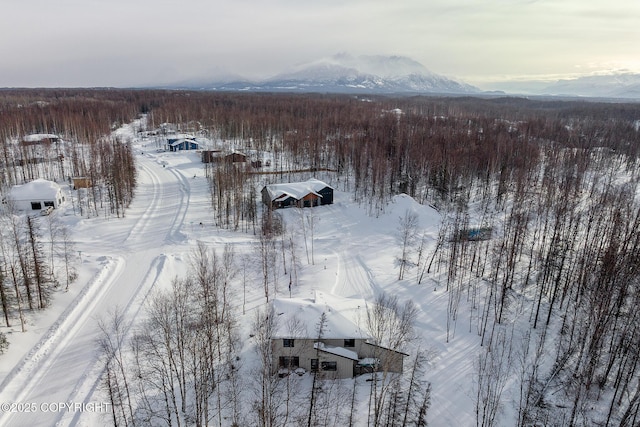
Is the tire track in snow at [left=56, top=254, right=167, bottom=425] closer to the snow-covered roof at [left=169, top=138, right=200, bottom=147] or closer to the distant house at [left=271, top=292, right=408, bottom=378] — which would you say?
the distant house at [left=271, top=292, right=408, bottom=378]

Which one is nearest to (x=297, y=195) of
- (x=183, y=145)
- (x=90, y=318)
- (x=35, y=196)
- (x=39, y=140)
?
(x=90, y=318)

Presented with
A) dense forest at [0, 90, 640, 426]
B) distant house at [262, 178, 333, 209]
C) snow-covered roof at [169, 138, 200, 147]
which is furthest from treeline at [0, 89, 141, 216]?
distant house at [262, 178, 333, 209]

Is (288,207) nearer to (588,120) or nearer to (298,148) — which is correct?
(298,148)

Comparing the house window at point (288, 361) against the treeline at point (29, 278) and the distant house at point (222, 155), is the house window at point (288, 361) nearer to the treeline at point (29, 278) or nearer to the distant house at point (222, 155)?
the treeline at point (29, 278)

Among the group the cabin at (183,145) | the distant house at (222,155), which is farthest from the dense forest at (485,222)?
the cabin at (183,145)

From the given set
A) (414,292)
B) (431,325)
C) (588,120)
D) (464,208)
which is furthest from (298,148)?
(588,120)

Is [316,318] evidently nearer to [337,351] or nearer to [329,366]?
[337,351]
